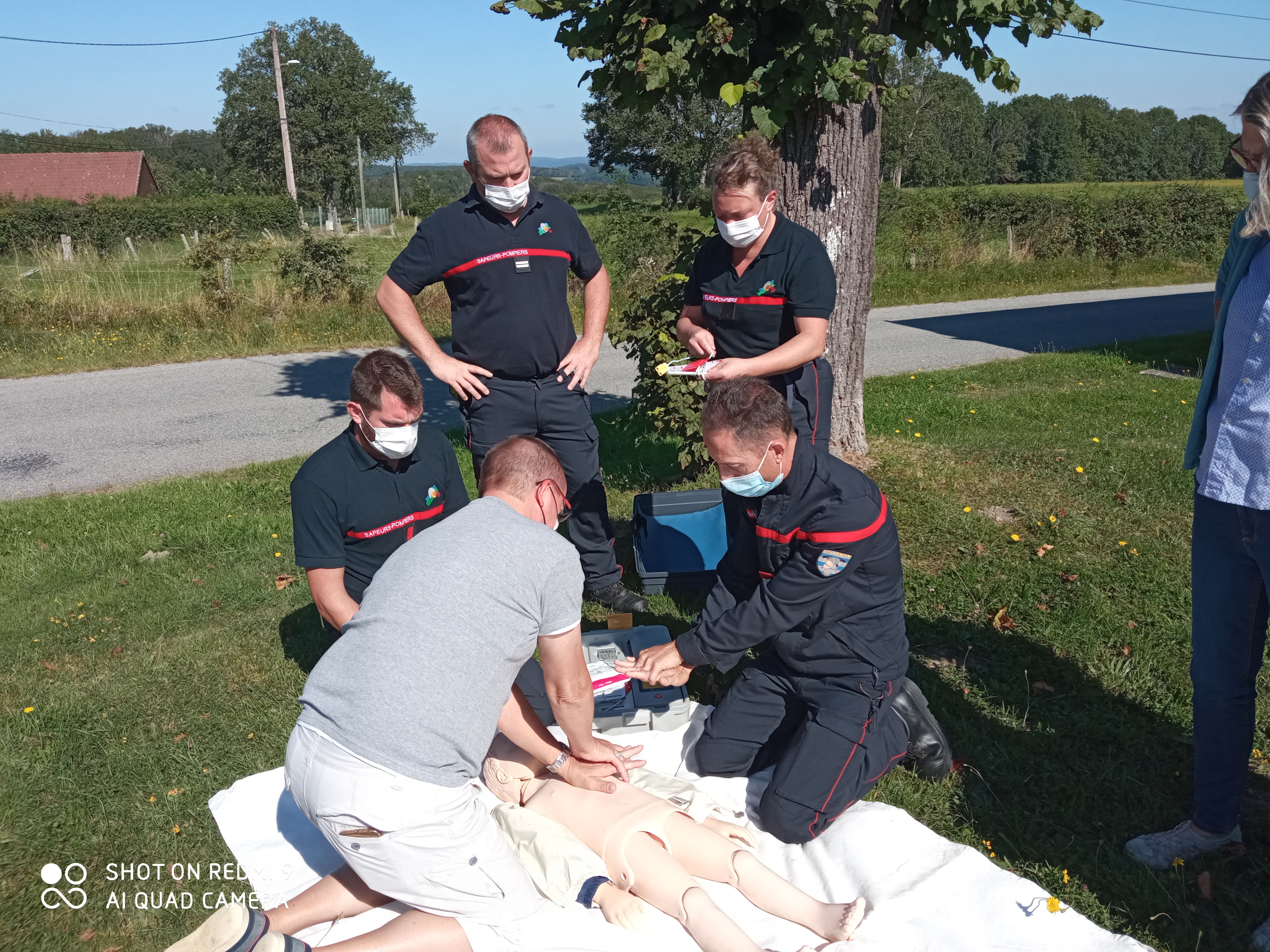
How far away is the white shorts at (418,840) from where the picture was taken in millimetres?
2457

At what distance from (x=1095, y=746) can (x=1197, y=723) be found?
0.70 metres

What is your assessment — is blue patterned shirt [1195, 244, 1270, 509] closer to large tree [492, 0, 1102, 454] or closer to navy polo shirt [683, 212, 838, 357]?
navy polo shirt [683, 212, 838, 357]

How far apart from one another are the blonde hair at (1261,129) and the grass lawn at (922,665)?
1.94 meters

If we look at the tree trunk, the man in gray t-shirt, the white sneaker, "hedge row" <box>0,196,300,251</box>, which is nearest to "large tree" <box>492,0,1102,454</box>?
the tree trunk

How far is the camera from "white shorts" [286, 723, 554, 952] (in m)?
2.46

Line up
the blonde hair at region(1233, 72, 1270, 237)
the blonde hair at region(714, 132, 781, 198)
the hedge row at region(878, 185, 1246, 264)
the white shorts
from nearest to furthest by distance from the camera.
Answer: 1. the blonde hair at region(1233, 72, 1270, 237)
2. the white shorts
3. the blonde hair at region(714, 132, 781, 198)
4. the hedge row at region(878, 185, 1246, 264)

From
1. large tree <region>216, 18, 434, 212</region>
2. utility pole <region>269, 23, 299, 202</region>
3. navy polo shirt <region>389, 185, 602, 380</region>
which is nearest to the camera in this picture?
navy polo shirt <region>389, 185, 602, 380</region>

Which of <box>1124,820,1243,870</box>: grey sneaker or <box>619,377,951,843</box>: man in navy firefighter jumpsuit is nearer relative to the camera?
<box>1124,820,1243,870</box>: grey sneaker

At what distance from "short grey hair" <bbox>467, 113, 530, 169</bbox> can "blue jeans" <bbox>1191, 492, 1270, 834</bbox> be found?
3123 mm

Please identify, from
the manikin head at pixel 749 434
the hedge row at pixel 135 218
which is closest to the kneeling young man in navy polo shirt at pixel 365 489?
the manikin head at pixel 749 434

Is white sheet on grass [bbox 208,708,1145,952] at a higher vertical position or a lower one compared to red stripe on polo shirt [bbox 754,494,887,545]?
lower

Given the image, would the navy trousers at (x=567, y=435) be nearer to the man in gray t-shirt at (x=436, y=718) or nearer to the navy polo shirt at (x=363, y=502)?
the navy polo shirt at (x=363, y=502)

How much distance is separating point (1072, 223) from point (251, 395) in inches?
714

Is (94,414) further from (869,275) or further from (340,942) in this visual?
(340,942)
